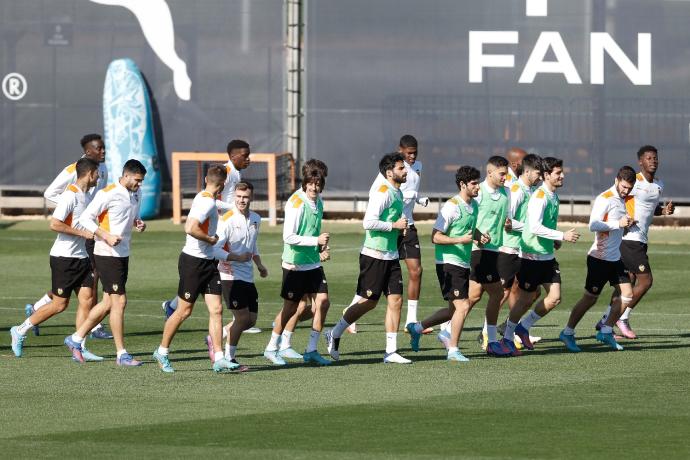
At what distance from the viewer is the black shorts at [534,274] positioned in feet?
55.9

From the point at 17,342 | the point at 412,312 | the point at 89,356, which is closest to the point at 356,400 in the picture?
the point at 89,356

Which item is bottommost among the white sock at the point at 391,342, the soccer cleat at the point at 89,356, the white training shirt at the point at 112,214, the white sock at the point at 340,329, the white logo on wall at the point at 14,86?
the soccer cleat at the point at 89,356

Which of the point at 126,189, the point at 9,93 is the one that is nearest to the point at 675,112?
the point at 9,93

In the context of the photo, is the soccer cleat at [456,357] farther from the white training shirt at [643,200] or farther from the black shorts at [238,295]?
the white training shirt at [643,200]

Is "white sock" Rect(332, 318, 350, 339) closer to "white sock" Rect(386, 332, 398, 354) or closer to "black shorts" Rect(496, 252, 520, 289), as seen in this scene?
"white sock" Rect(386, 332, 398, 354)

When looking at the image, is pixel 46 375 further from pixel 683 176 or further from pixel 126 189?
pixel 683 176

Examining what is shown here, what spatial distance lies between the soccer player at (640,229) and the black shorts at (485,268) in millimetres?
2063

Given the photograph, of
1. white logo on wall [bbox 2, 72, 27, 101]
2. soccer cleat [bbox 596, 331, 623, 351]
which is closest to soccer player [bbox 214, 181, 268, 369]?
soccer cleat [bbox 596, 331, 623, 351]

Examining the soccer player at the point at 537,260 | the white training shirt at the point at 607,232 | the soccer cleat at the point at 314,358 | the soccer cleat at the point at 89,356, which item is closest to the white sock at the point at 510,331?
the soccer player at the point at 537,260

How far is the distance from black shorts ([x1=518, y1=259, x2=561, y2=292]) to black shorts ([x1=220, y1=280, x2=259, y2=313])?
10.8 ft

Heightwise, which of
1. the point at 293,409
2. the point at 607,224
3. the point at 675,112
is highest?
the point at 675,112

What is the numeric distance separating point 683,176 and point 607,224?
16322 mm

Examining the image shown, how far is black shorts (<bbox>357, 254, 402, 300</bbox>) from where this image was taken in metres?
16.0

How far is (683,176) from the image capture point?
32.8 meters
